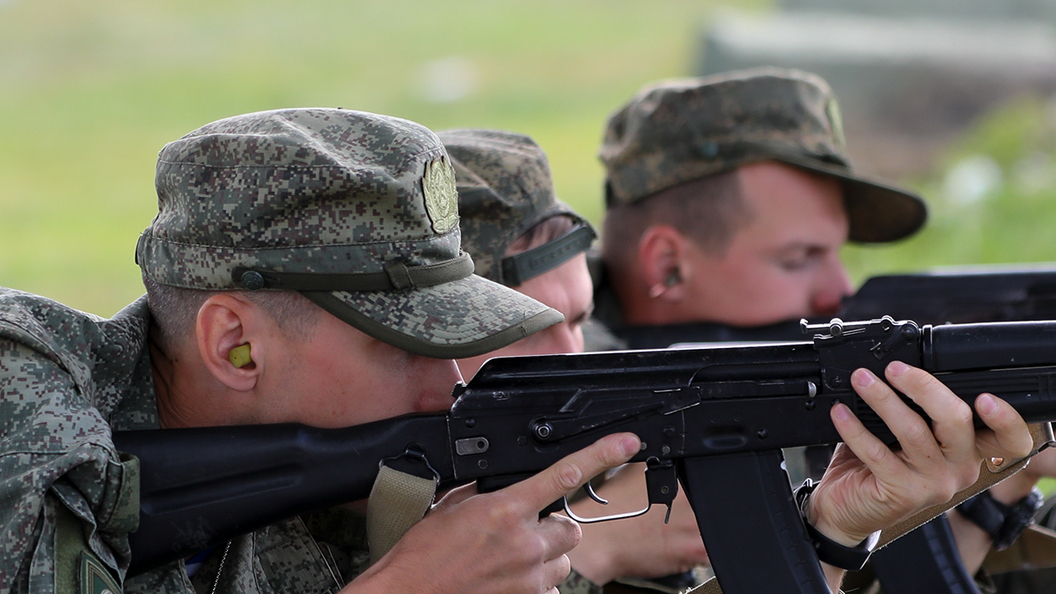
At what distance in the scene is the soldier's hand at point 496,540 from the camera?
1.72 meters

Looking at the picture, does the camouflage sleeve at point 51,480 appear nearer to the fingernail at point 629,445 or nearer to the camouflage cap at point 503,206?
the fingernail at point 629,445

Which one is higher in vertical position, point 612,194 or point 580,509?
point 612,194

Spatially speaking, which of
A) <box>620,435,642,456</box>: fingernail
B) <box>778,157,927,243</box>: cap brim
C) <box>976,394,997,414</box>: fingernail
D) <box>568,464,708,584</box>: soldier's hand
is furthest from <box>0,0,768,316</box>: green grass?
<box>976,394,997,414</box>: fingernail

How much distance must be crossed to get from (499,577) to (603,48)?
51.7 ft

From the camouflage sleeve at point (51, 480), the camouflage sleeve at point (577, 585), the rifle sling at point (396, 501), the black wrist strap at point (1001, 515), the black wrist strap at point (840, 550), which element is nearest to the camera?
the camouflage sleeve at point (51, 480)

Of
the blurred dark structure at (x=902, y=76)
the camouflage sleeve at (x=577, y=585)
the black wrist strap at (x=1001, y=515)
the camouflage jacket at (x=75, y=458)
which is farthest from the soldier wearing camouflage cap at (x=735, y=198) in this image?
the blurred dark structure at (x=902, y=76)

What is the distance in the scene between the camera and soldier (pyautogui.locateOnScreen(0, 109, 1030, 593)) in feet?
5.48

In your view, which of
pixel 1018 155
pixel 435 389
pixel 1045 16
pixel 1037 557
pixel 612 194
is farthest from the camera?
pixel 1045 16

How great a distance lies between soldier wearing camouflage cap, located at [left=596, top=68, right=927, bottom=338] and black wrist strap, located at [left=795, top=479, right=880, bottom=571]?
4.51 ft

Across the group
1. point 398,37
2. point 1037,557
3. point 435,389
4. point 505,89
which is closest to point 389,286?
point 435,389

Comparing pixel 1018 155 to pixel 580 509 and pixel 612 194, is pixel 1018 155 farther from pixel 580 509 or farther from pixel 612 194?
pixel 580 509

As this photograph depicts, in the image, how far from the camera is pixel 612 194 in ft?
12.2

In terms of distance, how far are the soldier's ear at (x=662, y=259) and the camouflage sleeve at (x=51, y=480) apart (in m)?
2.17

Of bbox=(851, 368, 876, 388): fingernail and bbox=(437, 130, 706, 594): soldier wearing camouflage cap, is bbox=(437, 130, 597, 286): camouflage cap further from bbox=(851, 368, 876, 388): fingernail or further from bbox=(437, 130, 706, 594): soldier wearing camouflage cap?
bbox=(851, 368, 876, 388): fingernail
